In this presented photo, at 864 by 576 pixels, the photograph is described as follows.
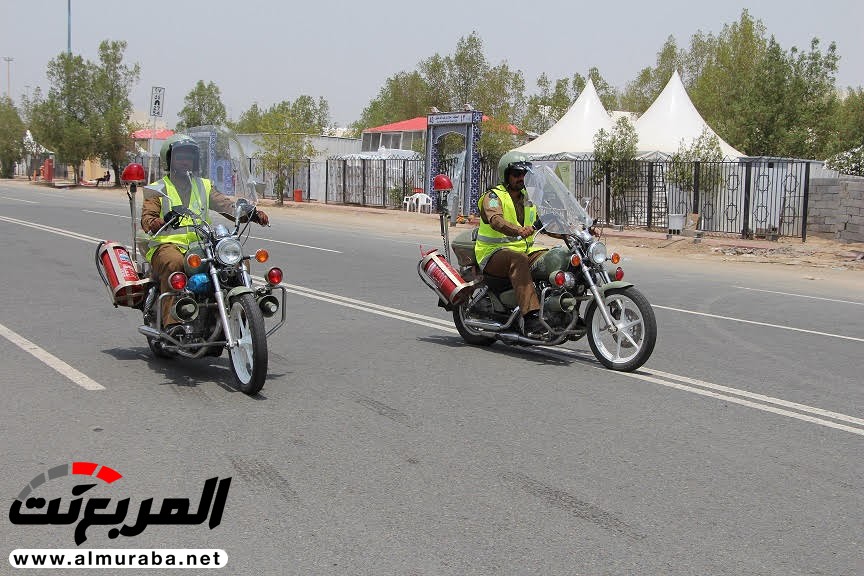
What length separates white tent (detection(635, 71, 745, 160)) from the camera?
30828 millimetres

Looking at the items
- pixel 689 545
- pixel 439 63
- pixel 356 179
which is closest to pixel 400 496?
pixel 689 545

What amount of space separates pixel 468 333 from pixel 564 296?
4.13ft

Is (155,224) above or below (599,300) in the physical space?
above

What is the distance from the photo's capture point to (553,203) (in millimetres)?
Answer: 8102

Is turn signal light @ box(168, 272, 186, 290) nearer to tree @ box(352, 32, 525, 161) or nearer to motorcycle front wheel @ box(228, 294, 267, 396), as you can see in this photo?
motorcycle front wheel @ box(228, 294, 267, 396)

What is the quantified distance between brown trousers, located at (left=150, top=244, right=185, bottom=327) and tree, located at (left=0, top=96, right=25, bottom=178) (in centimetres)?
7071

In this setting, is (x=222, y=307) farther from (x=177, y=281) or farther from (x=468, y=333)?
(x=468, y=333)

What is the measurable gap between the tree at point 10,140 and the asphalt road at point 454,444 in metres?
67.2

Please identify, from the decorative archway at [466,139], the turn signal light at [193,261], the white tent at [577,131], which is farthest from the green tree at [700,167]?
the turn signal light at [193,261]

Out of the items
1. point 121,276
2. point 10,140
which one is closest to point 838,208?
point 121,276

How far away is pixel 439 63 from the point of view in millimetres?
56906

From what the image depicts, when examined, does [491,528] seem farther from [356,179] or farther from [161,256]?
[356,179]

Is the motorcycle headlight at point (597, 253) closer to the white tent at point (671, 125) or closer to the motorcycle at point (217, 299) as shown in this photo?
the motorcycle at point (217, 299)

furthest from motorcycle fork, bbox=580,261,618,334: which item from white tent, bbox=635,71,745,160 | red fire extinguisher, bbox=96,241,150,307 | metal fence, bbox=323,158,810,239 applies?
white tent, bbox=635,71,745,160
